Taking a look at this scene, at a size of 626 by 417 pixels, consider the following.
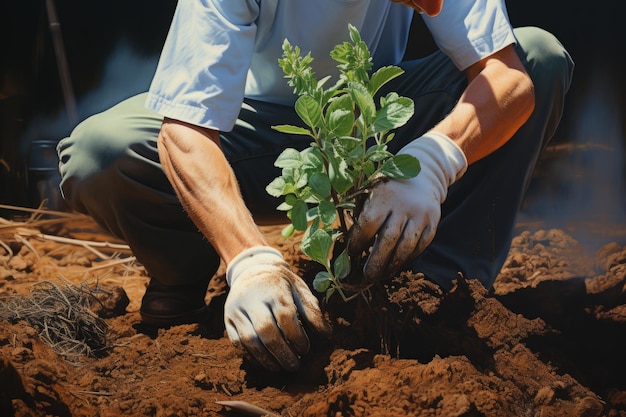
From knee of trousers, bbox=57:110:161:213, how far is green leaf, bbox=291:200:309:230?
58 centimetres

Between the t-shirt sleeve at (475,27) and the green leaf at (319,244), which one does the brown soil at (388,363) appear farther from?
the t-shirt sleeve at (475,27)

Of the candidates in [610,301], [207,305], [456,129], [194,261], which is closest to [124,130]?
[194,261]

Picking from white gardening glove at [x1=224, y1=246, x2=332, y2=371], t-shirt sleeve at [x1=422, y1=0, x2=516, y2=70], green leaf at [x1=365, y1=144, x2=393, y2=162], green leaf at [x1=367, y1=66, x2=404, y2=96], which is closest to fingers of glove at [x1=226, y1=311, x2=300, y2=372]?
white gardening glove at [x1=224, y1=246, x2=332, y2=371]

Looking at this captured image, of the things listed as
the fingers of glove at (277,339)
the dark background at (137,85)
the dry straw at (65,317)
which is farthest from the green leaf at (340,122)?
the dark background at (137,85)

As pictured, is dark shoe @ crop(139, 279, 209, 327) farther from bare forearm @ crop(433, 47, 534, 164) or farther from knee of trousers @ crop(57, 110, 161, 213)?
bare forearm @ crop(433, 47, 534, 164)

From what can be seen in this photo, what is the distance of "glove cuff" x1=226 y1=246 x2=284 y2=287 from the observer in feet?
4.62

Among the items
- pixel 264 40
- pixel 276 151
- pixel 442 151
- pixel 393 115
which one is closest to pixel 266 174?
pixel 276 151

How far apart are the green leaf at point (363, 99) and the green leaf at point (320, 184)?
129mm

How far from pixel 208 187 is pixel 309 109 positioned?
1.06 feet

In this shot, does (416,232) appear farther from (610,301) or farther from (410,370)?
(610,301)

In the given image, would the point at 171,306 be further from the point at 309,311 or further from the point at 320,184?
the point at 320,184

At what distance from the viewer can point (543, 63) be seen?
1.87 m

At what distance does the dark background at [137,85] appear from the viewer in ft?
7.22

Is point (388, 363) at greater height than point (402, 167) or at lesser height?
lesser
